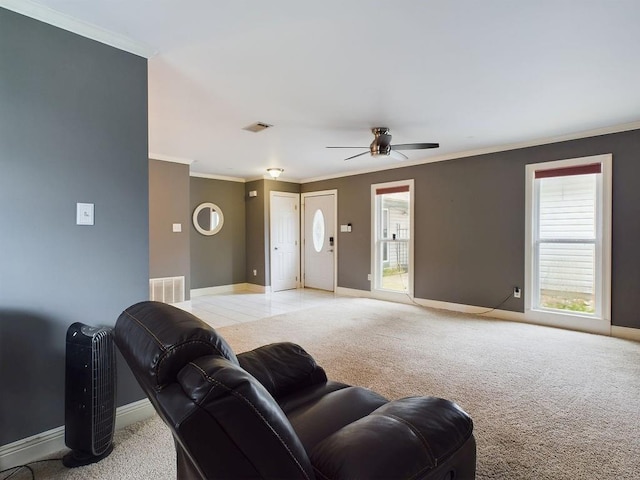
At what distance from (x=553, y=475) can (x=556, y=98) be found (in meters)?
2.98

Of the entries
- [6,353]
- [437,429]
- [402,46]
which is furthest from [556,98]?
[6,353]

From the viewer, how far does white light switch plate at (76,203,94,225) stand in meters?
1.97

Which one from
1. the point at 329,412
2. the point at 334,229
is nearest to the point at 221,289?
the point at 334,229

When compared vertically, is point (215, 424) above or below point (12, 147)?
below

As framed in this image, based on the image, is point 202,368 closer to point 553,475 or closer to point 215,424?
point 215,424

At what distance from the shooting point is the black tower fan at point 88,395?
174 centimetres

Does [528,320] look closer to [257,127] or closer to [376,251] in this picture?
[376,251]

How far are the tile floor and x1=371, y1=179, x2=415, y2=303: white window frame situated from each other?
856 mm

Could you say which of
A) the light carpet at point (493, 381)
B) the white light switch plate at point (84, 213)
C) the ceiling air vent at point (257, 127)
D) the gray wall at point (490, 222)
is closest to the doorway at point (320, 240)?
the gray wall at point (490, 222)

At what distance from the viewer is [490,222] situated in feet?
16.0

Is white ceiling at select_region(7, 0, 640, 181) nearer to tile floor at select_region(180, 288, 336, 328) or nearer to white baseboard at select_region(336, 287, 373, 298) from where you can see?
tile floor at select_region(180, 288, 336, 328)

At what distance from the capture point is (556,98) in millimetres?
3080

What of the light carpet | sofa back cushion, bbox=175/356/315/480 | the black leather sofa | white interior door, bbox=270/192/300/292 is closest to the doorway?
white interior door, bbox=270/192/300/292

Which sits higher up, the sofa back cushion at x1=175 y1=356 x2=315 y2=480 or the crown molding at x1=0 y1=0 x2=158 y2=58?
the crown molding at x1=0 y1=0 x2=158 y2=58
